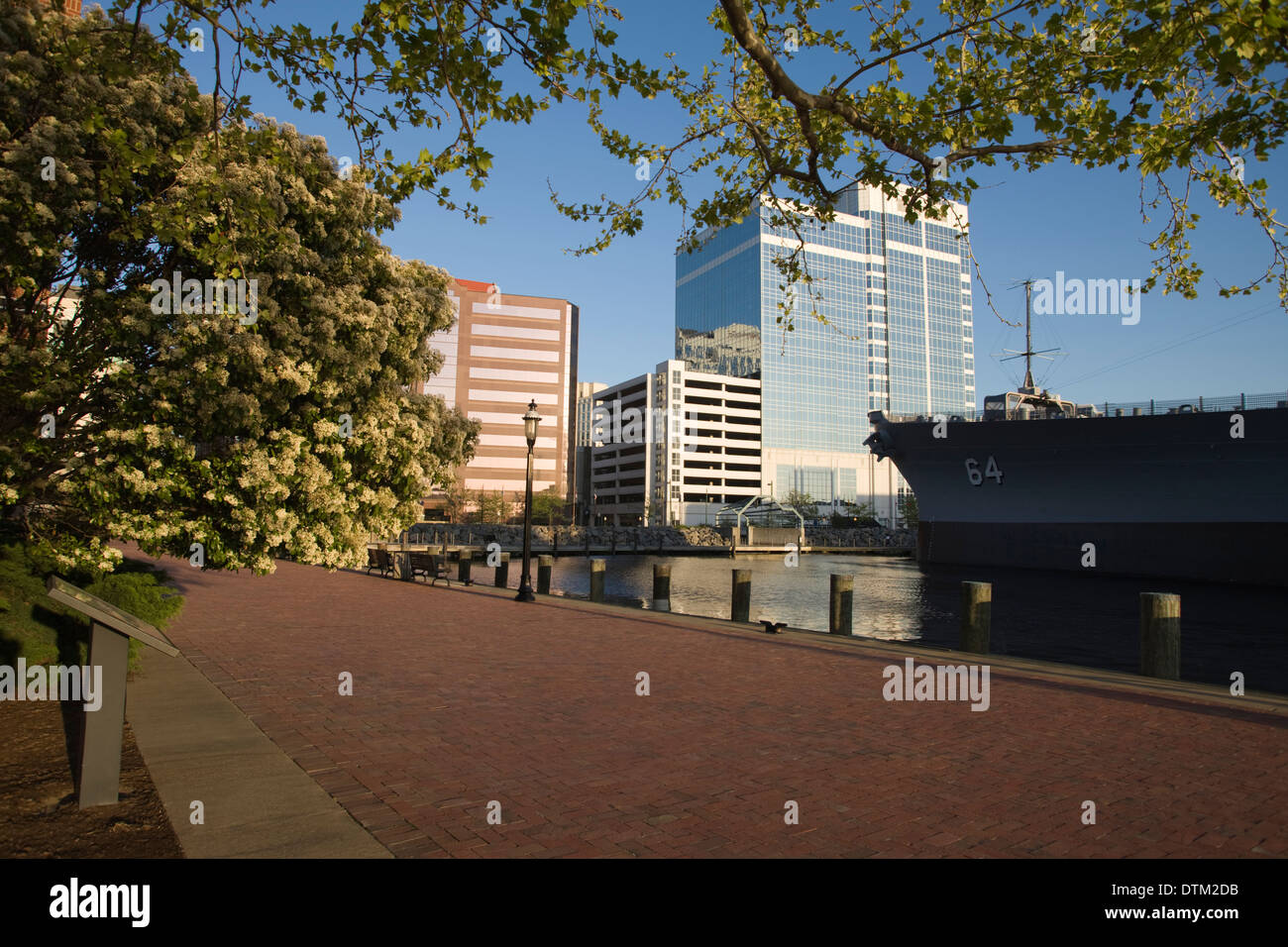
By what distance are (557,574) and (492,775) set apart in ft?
121

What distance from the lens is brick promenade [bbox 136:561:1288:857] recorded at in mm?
4262

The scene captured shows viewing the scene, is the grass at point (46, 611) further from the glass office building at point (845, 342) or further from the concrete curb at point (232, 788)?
the glass office building at point (845, 342)

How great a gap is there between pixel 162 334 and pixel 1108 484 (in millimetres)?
40143

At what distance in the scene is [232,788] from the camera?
15.5 ft

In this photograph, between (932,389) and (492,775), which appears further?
(932,389)

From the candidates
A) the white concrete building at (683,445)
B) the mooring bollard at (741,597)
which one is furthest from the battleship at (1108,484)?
the white concrete building at (683,445)

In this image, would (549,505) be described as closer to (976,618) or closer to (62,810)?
(976,618)

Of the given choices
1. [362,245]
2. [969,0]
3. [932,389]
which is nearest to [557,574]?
[362,245]

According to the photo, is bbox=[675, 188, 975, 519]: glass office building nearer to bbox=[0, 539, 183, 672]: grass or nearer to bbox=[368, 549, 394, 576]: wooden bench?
bbox=[368, 549, 394, 576]: wooden bench

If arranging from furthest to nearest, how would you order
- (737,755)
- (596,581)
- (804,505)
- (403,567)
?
1. (804,505)
2. (403,567)
3. (596,581)
4. (737,755)

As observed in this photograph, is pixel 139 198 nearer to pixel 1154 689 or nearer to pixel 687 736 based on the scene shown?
pixel 687 736

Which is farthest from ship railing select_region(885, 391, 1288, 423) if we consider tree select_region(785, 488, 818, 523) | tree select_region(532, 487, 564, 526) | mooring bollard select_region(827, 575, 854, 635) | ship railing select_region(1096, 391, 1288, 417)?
tree select_region(785, 488, 818, 523)

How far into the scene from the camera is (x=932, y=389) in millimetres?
148375

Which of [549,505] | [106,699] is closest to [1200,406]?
[106,699]
